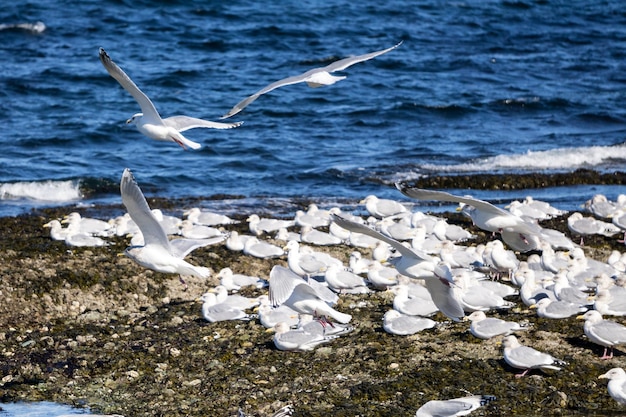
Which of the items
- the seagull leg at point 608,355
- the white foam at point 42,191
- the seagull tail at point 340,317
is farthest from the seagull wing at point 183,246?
the white foam at point 42,191

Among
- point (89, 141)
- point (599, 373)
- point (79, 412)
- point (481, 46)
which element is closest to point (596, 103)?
point (481, 46)

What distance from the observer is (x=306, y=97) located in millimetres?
26766

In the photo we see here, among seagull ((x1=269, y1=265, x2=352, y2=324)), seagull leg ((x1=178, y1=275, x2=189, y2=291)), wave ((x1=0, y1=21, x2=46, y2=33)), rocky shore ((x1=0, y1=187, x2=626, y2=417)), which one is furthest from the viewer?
wave ((x1=0, y1=21, x2=46, y2=33))

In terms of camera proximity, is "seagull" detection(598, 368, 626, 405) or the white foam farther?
the white foam

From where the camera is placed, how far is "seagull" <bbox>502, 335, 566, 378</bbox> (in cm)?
884

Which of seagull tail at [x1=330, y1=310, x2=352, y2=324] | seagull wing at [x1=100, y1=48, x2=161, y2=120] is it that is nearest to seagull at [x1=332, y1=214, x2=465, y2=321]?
seagull tail at [x1=330, y1=310, x2=352, y2=324]

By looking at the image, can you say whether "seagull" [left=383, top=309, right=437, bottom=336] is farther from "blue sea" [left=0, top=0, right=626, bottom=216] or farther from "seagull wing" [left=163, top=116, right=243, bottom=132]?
"blue sea" [left=0, top=0, right=626, bottom=216]

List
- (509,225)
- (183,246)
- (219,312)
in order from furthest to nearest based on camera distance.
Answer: (183,246) < (509,225) < (219,312)

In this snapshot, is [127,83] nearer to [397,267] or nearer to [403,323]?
[397,267]

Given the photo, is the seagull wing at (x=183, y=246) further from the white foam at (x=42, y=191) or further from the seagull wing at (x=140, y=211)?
the white foam at (x=42, y=191)

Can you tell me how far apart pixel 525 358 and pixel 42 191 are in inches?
436

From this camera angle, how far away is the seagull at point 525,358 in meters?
8.84

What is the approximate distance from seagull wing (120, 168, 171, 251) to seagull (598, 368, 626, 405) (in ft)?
14.0

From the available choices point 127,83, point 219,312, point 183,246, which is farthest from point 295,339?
point 127,83
